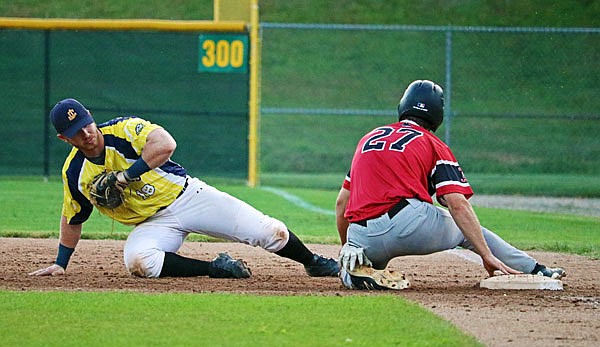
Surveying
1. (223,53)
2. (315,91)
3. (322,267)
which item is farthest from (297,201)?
(315,91)

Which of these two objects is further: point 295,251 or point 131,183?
point 295,251

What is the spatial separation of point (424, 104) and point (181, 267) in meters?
1.80

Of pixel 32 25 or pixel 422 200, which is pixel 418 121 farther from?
pixel 32 25

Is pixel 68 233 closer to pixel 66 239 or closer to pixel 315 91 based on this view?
pixel 66 239

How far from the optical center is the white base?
6.18 m

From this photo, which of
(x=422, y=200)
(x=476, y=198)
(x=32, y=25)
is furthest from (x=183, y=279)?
(x=32, y=25)

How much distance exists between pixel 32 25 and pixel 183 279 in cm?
1010

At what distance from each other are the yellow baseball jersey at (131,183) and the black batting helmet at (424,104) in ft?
5.02

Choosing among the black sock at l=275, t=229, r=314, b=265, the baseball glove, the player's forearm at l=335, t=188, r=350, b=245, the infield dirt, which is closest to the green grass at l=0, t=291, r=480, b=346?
the infield dirt

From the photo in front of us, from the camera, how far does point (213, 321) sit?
4.92 m

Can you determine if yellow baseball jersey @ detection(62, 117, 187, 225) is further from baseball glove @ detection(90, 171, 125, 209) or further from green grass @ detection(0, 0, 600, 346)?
green grass @ detection(0, 0, 600, 346)

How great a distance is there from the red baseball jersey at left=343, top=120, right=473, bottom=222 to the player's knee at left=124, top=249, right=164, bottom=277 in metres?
1.29

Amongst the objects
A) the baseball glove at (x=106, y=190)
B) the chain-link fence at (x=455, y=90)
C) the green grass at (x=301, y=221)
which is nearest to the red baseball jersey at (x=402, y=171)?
the baseball glove at (x=106, y=190)

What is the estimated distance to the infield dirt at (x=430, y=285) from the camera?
4.96 metres
